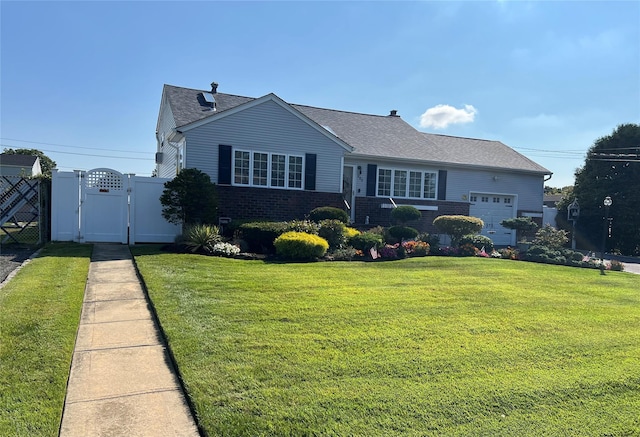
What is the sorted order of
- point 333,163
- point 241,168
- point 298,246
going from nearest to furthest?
point 298,246 → point 241,168 → point 333,163

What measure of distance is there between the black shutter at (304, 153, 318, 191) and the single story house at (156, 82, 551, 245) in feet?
0.12

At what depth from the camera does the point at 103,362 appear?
404cm

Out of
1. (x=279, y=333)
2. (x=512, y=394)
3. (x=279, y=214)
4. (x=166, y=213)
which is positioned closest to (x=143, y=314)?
(x=279, y=333)

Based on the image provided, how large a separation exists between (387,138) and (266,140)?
7.00 m

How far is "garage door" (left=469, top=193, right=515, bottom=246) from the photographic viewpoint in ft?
66.8

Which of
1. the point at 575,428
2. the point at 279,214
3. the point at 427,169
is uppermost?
the point at 427,169

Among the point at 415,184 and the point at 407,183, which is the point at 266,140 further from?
the point at 415,184

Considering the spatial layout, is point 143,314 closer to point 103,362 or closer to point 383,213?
point 103,362

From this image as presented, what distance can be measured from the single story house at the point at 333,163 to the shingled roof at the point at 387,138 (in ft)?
0.20

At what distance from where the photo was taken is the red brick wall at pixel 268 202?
45.7 feet

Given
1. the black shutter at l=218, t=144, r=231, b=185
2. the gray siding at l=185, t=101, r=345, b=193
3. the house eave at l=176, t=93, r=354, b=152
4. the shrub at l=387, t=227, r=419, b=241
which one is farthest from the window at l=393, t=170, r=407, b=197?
the black shutter at l=218, t=144, r=231, b=185

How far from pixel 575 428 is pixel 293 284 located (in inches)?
190

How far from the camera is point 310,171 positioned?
49.9ft

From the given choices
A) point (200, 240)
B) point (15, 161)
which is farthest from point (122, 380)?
point (15, 161)
